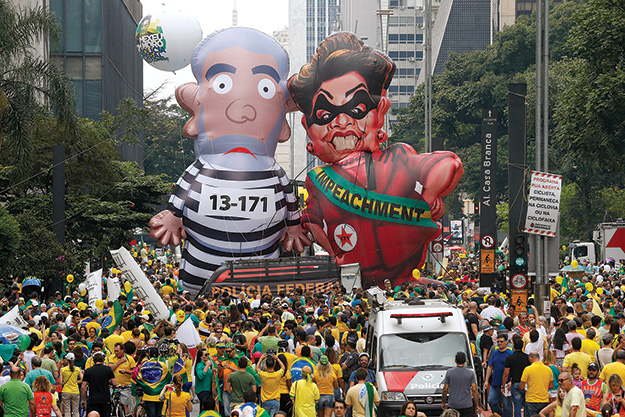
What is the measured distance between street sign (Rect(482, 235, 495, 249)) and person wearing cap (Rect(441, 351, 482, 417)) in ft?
52.0

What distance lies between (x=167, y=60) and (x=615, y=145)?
15.2 m

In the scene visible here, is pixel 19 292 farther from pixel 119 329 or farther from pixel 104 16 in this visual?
pixel 104 16

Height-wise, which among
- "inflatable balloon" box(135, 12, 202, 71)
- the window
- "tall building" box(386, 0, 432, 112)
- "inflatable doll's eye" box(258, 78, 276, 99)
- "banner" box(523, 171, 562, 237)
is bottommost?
"banner" box(523, 171, 562, 237)

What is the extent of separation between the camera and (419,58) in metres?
121

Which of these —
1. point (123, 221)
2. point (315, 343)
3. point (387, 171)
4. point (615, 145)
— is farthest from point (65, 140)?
point (315, 343)

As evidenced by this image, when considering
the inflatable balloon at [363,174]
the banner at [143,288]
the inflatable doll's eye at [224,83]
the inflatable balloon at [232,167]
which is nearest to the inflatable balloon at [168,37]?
the inflatable balloon at [232,167]

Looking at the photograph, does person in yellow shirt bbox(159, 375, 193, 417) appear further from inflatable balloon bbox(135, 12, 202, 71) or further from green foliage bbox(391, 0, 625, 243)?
inflatable balloon bbox(135, 12, 202, 71)

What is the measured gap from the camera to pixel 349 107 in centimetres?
2902

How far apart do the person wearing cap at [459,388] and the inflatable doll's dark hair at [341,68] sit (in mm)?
18074

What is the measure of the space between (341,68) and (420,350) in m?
17.3

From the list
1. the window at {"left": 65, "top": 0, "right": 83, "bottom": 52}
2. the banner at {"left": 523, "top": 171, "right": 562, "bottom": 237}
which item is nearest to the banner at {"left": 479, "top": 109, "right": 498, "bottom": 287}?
the banner at {"left": 523, "top": 171, "right": 562, "bottom": 237}

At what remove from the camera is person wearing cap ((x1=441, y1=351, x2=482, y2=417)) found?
38.4ft

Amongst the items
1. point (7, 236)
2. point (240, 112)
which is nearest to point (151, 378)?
point (7, 236)

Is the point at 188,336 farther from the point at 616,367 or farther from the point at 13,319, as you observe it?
the point at 616,367
